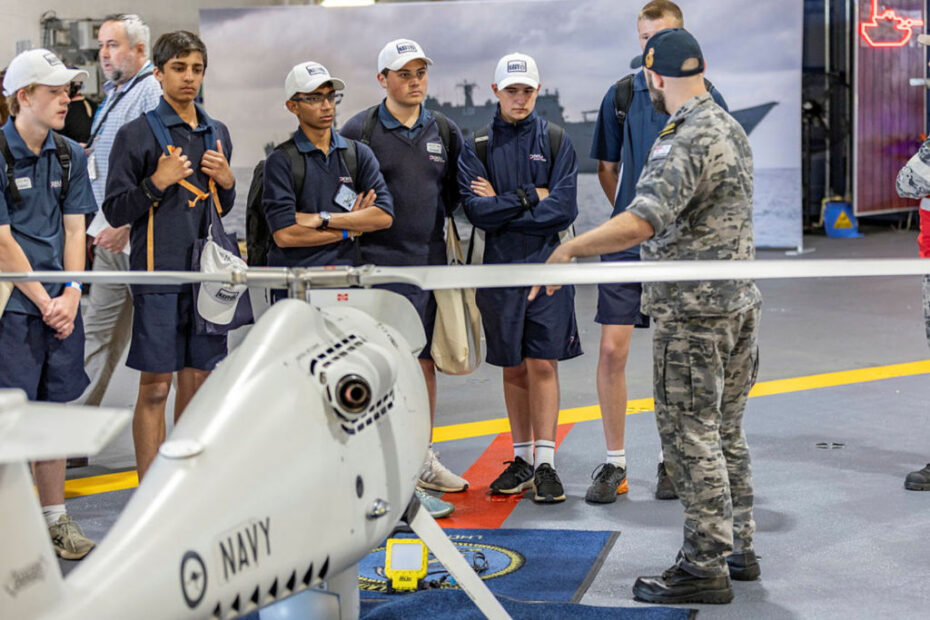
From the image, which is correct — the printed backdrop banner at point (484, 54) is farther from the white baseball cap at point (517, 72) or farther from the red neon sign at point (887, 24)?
the white baseball cap at point (517, 72)

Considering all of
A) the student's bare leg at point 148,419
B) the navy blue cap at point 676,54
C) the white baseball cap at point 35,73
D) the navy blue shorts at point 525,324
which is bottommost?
the student's bare leg at point 148,419

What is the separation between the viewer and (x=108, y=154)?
536cm

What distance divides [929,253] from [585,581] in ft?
7.23

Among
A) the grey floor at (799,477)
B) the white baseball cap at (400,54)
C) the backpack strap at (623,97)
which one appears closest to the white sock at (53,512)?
the grey floor at (799,477)

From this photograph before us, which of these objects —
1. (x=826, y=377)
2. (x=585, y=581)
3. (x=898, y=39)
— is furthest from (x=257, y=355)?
(x=898, y=39)

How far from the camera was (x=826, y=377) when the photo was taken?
282 inches

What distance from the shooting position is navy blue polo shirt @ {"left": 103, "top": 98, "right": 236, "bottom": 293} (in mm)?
4512

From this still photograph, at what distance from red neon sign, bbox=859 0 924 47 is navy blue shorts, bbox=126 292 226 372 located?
1333 centimetres

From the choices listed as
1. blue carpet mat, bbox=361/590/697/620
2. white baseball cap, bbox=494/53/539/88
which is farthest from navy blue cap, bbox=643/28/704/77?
blue carpet mat, bbox=361/590/697/620

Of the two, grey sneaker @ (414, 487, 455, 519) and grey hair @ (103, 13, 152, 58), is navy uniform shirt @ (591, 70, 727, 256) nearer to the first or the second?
grey sneaker @ (414, 487, 455, 519)

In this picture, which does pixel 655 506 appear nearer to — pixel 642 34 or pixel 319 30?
pixel 642 34

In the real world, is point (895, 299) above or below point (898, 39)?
below

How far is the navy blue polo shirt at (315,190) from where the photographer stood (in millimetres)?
4582

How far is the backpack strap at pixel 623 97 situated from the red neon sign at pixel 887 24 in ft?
39.1
